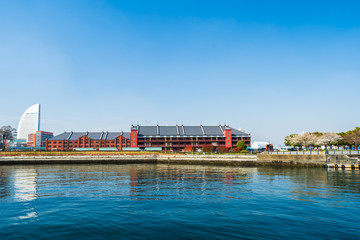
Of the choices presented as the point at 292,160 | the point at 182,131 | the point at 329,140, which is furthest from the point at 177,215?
the point at 182,131

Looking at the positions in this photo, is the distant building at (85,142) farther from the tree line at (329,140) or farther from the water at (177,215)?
the water at (177,215)

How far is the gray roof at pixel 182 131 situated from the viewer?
138m

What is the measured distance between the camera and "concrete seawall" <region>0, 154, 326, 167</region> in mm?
65000

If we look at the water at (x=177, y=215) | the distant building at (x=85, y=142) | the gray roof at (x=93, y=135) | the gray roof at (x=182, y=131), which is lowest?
the water at (x=177, y=215)

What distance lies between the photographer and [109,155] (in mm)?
83812

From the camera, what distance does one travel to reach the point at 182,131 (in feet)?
464

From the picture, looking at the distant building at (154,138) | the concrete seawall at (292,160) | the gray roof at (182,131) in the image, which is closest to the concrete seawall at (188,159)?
the concrete seawall at (292,160)

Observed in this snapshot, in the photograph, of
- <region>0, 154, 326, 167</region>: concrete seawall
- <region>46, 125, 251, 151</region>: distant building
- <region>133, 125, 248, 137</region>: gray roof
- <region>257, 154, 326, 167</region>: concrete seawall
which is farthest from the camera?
<region>133, 125, 248, 137</region>: gray roof

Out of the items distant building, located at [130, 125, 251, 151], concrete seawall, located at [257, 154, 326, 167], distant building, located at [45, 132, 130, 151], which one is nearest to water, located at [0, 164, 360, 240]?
concrete seawall, located at [257, 154, 326, 167]

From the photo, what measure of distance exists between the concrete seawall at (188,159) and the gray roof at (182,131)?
182 feet

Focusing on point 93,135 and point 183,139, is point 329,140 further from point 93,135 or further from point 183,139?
point 93,135

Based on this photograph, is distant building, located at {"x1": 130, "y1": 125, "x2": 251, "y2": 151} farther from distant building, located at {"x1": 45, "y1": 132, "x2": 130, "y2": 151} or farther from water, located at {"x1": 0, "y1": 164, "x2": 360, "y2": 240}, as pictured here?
water, located at {"x1": 0, "y1": 164, "x2": 360, "y2": 240}

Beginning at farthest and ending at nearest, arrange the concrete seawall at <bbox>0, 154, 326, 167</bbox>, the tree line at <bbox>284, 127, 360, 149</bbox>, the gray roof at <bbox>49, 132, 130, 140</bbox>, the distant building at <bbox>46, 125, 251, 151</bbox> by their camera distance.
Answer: the gray roof at <bbox>49, 132, 130, 140</bbox> < the distant building at <bbox>46, 125, 251, 151</bbox> < the tree line at <bbox>284, 127, 360, 149</bbox> < the concrete seawall at <bbox>0, 154, 326, 167</bbox>

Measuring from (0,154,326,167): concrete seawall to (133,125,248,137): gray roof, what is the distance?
55489mm
